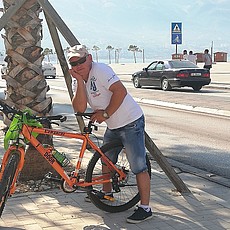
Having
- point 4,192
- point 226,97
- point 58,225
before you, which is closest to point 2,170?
point 4,192

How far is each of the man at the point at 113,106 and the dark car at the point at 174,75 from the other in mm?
16988

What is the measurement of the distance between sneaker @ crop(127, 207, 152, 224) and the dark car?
56.0ft

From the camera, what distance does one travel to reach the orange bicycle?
465cm

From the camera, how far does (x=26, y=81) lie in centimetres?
629

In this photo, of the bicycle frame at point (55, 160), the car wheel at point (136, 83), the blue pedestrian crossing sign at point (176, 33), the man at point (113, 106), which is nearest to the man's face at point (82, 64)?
the man at point (113, 106)

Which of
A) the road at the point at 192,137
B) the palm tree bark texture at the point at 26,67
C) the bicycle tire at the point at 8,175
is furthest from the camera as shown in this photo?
the road at the point at 192,137

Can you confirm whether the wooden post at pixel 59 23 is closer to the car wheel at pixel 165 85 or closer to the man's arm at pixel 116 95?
the man's arm at pixel 116 95

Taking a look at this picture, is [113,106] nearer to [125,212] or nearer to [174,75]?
[125,212]

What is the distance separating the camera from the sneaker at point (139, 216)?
5.00 meters

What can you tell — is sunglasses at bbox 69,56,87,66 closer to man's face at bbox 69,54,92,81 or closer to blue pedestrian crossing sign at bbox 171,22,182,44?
man's face at bbox 69,54,92,81

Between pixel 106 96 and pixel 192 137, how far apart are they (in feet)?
19.3

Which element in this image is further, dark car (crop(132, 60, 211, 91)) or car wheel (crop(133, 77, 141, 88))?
car wheel (crop(133, 77, 141, 88))

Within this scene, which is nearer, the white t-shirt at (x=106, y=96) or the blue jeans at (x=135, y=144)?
the white t-shirt at (x=106, y=96)

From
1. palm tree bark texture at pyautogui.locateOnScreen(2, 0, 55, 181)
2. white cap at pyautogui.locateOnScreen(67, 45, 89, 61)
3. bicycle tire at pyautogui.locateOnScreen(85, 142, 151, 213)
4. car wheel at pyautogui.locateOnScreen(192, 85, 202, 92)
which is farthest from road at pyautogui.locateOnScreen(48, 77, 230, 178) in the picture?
car wheel at pyautogui.locateOnScreen(192, 85, 202, 92)
